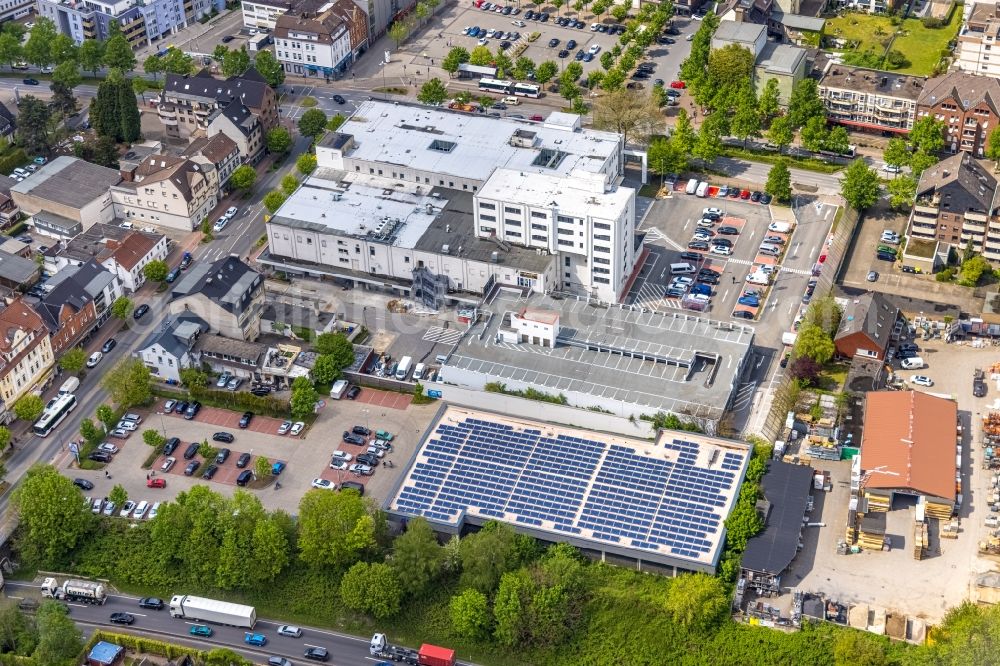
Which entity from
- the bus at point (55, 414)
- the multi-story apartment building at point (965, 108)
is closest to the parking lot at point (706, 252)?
the multi-story apartment building at point (965, 108)

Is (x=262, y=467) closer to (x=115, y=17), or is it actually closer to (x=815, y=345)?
(x=815, y=345)

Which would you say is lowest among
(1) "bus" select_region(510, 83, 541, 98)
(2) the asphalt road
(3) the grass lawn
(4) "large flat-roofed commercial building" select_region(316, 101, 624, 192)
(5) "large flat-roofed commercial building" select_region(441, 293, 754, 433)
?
(2) the asphalt road

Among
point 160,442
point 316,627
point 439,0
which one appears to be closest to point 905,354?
point 316,627

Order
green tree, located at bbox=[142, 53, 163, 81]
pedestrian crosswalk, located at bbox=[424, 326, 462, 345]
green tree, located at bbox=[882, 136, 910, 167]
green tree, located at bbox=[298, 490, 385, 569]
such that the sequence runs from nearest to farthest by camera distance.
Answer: green tree, located at bbox=[298, 490, 385, 569] → pedestrian crosswalk, located at bbox=[424, 326, 462, 345] → green tree, located at bbox=[882, 136, 910, 167] → green tree, located at bbox=[142, 53, 163, 81]

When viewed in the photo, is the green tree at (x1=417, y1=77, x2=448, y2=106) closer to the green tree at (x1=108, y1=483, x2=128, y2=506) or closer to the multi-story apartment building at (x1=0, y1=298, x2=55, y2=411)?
the multi-story apartment building at (x1=0, y1=298, x2=55, y2=411)

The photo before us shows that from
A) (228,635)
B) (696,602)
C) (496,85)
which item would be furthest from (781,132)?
(228,635)

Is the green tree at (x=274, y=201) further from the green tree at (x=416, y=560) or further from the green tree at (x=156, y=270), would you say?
the green tree at (x=416, y=560)

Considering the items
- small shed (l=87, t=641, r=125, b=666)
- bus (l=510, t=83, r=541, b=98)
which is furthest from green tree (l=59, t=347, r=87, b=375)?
bus (l=510, t=83, r=541, b=98)

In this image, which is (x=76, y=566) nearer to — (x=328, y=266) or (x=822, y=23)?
(x=328, y=266)
